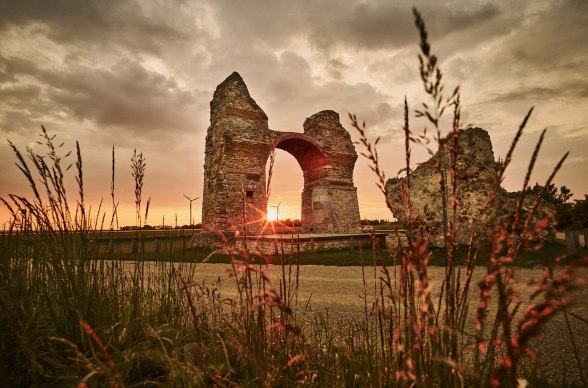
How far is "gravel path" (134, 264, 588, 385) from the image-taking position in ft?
7.47

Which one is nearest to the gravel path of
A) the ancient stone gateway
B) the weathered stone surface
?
the weathered stone surface

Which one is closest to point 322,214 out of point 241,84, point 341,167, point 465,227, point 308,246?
point 341,167

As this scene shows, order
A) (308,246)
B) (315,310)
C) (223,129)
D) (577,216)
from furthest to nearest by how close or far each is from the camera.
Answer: (223,129) → (308,246) → (577,216) → (315,310)

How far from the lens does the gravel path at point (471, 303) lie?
7.47ft

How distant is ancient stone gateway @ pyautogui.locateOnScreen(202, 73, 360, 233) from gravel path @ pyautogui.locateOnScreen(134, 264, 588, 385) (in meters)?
7.33

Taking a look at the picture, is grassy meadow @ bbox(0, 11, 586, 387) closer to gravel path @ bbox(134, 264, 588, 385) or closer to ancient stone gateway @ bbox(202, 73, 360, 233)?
gravel path @ bbox(134, 264, 588, 385)

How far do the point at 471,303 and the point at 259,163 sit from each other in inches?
485

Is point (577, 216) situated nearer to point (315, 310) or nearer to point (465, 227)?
point (465, 227)

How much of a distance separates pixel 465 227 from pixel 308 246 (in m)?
5.61

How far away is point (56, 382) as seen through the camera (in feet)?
5.44

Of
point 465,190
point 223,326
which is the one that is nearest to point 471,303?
point 223,326

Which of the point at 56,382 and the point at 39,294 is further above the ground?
the point at 39,294

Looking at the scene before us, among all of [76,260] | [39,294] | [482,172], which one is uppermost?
[482,172]

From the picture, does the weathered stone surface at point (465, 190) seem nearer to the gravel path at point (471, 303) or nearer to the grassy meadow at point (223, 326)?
the gravel path at point (471, 303)
